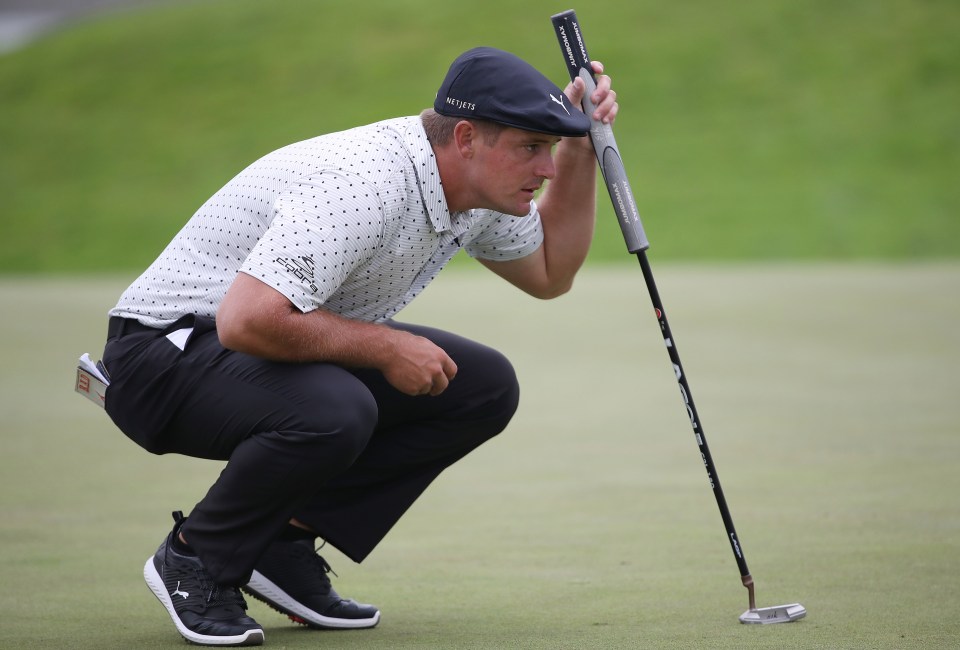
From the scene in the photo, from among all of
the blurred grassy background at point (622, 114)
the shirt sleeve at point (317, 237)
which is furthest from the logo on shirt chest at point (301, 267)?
the blurred grassy background at point (622, 114)

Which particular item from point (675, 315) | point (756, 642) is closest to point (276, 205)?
point (756, 642)

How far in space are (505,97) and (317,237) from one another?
0.50 m

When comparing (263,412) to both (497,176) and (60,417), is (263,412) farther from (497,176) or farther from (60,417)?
(60,417)

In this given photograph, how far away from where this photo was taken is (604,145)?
10.4 feet

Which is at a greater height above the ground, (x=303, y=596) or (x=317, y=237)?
(x=317, y=237)

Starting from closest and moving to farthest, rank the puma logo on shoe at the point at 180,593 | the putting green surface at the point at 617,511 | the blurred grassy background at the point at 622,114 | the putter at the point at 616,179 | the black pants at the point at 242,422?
the black pants at the point at 242,422, the puma logo on shoe at the point at 180,593, the putting green surface at the point at 617,511, the putter at the point at 616,179, the blurred grassy background at the point at 622,114

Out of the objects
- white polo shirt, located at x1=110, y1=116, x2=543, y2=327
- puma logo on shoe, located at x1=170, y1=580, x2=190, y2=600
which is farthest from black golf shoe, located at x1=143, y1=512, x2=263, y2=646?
white polo shirt, located at x1=110, y1=116, x2=543, y2=327

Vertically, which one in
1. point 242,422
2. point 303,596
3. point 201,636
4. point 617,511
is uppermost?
point 242,422

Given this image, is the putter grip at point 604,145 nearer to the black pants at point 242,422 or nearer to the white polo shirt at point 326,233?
the white polo shirt at point 326,233

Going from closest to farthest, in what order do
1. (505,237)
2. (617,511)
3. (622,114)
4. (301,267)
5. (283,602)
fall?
(301,267), (283,602), (505,237), (617,511), (622,114)

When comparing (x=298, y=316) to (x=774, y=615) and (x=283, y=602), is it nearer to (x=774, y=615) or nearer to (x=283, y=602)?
(x=283, y=602)

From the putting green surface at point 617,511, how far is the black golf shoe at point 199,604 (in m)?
0.09

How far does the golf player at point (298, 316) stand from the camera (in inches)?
105

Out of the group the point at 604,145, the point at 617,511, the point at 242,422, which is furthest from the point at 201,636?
the point at 617,511
